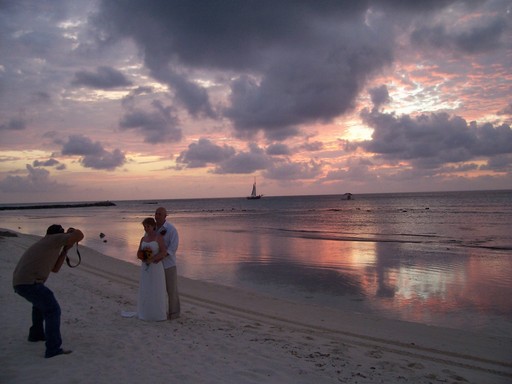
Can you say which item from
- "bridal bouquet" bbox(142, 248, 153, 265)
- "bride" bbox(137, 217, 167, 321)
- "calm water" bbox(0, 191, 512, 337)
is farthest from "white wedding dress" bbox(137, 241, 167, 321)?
"calm water" bbox(0, 191, 512, 337)

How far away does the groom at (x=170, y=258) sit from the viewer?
7.43m

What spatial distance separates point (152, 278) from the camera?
727 centimetres

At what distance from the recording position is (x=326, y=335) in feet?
24.3

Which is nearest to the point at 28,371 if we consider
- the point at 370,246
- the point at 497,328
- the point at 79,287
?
the point at 79,287

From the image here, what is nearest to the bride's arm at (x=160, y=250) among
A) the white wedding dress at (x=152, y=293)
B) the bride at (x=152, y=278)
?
the bride at (x=152, y=278)

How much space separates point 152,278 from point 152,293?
260 millimetres

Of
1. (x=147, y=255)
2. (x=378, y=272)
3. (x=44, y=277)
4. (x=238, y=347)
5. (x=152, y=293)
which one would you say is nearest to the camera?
(x=44, y=277)

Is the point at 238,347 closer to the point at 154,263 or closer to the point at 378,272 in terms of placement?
the point at 154,263

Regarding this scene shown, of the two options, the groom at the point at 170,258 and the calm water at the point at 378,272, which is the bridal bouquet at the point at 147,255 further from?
the calm water at the point at 378,272

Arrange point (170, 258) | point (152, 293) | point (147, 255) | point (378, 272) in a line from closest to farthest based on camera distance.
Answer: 1. point (147, 255)
2. point (152, 293)
3. point (170, 258)
4. point (378, 272)

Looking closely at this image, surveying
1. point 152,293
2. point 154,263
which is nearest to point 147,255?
point 154,263

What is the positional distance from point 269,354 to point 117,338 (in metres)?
2.31

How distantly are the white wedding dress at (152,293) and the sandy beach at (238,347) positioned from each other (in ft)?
0.59

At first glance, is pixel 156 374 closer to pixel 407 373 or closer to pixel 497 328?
pixel 407 373
